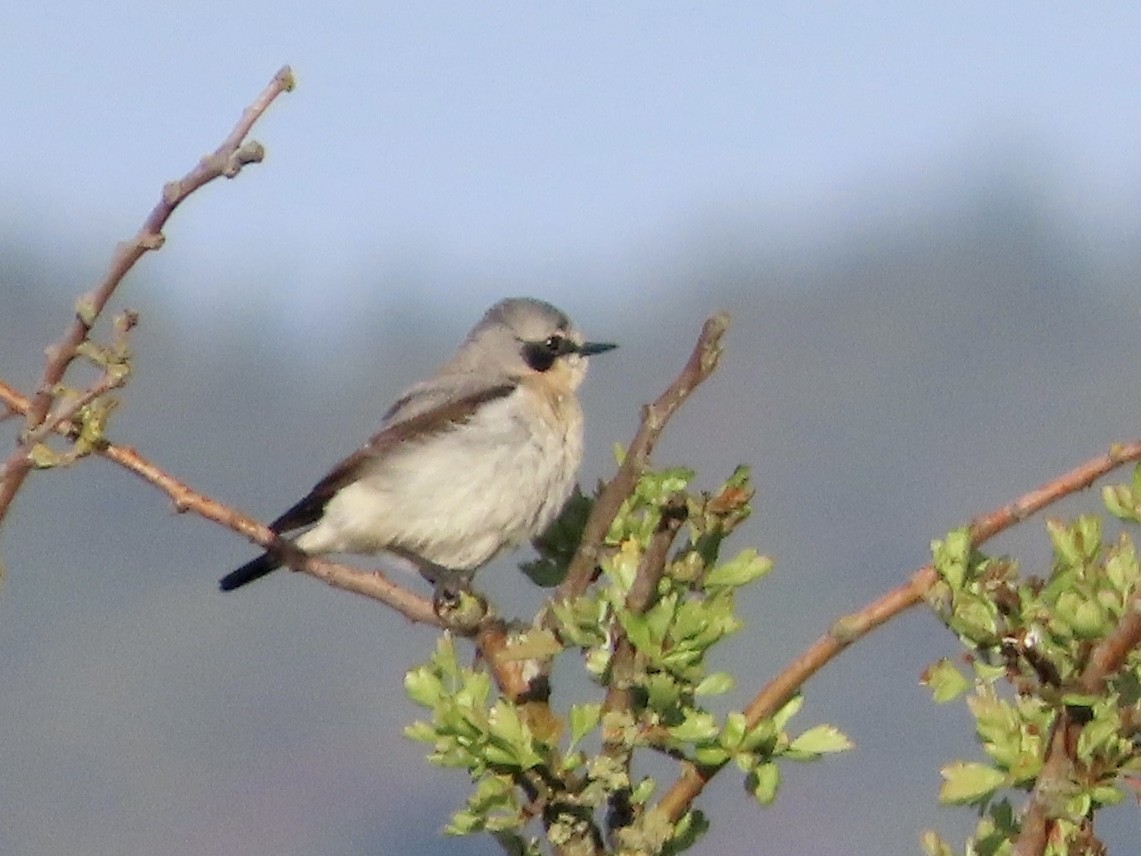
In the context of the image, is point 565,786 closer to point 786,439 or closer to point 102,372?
point 102,372

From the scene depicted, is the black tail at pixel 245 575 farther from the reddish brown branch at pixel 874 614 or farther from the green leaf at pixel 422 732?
the reddish brown branch at pixel 874 614

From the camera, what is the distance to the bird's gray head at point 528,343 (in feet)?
30.6

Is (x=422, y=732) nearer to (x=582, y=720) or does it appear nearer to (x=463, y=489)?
(x=582, y=720)

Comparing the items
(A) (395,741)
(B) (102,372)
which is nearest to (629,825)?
(B) (102,372)

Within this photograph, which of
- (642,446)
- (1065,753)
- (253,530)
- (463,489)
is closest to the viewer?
(1065,753)

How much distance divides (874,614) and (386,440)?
15.9ft

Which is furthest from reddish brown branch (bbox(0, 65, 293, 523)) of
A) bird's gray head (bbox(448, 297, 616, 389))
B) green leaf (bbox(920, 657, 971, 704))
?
bird's gray head (bbox(448, 297, 616, 389))

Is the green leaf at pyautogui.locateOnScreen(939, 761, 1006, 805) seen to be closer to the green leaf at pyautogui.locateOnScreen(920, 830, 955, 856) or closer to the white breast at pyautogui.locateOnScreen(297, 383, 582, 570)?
the green leaf at pyautogui.locateOnScreen(920, 830, 955, 856)

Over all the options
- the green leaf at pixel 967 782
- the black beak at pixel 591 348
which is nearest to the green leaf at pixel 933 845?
the green leaf at pixel 967 782

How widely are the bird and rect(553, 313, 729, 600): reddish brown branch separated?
336 centimetres

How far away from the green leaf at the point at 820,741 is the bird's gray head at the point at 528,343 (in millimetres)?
5243

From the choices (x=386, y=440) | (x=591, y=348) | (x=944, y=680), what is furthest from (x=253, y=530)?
(x=591, y=348)

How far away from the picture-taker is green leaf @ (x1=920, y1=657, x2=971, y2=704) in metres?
3.89

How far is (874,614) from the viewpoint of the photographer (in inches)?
153
